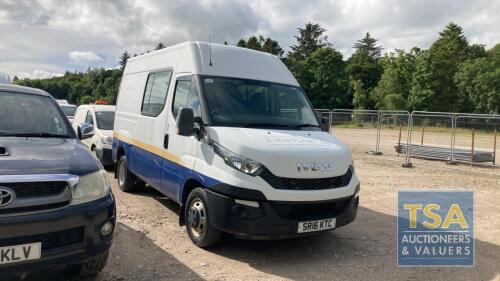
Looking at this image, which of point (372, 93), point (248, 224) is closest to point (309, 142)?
point (248, 224)

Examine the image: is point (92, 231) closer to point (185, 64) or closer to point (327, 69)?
point (185, 64)

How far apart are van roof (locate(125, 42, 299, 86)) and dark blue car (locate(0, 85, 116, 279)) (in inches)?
89.9

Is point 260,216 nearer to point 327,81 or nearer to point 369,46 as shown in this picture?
point 327,81

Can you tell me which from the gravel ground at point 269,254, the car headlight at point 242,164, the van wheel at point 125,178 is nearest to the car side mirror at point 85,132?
the gravel ground at point 269,254

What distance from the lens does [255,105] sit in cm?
562

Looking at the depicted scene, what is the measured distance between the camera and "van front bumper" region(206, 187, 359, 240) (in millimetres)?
4531

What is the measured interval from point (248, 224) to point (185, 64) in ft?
8.76

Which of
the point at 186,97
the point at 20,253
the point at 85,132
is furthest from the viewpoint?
the point at 186,97

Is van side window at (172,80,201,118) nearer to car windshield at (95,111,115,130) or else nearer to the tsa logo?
the tsa logo

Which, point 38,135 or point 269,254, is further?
point 269,254

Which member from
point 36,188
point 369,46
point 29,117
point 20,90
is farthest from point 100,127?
point 369,46

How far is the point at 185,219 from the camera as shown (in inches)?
212

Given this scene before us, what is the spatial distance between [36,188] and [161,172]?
3.04 meters

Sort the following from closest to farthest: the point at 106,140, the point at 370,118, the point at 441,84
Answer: the point at 106,140 < the point at 370,118 < the point at 441,84
